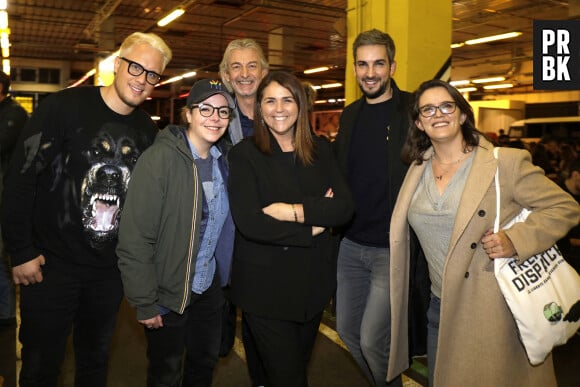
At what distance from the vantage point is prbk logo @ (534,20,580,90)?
164 inches

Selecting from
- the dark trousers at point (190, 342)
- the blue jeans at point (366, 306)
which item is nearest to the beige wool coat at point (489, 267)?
the blue jeans at point (366, 306)

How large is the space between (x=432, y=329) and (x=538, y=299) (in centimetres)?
55

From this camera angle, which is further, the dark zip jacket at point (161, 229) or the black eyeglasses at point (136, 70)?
the black eyeglasses at point (136, 70)

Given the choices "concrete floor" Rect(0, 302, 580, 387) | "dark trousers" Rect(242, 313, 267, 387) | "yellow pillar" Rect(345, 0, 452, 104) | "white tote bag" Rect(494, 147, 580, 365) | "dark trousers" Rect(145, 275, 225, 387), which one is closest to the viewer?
"white tote bag" Rect(494, 147, 580, 365)

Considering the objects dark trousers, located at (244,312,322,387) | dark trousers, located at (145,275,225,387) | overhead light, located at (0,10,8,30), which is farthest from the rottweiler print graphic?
overhead light, located at (0,10,8,30)

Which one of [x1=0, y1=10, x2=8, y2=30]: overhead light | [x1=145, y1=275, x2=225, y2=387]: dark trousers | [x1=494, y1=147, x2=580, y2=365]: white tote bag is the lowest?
[x1=145, y1=275, x2=225, y2=387]: dark trousers

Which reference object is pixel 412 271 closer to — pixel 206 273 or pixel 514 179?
pixel 514 179

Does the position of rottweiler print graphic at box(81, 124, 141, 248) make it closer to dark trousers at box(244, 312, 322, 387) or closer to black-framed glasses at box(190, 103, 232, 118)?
black-framed glasses at box(190, 103, 232, 118)

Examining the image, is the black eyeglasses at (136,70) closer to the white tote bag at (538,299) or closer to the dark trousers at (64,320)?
the dark trousers at (64,320)

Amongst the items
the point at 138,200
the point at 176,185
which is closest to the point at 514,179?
the point at 176,185

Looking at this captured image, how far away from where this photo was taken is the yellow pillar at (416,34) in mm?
4551

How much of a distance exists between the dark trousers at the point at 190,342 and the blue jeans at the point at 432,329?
1064 mm

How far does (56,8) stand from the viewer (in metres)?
12.6

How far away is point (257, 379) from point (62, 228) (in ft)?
5.17
